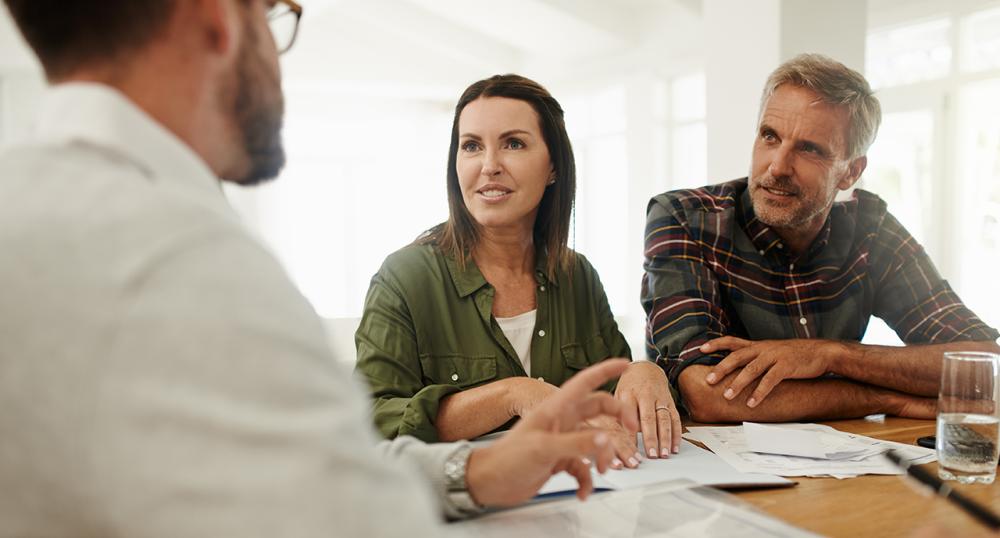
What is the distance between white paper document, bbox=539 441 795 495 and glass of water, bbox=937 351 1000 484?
284mm

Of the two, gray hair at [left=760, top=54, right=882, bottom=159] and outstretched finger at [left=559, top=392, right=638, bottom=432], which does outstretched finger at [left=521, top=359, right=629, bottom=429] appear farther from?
gray hair at [left=760, top=54, right=882, bottom=159]

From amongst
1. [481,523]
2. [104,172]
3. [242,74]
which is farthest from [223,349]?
[481,523]

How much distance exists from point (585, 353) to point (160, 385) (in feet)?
5.16

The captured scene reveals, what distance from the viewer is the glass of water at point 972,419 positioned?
3.83 feet

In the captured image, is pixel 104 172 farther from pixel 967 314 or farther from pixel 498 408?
pixel 967 314

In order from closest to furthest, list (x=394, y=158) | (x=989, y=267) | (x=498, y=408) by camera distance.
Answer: (x=498, y=408), (x=989, y=267), (x=394, y=158)

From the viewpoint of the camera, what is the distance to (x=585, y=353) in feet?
6.37

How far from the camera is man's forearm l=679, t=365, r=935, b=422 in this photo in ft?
5.27

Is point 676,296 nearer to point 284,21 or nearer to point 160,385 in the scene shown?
point 284,21

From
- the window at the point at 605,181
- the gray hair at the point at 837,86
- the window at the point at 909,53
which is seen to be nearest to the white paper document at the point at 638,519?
the gray hair at the point at 837,86

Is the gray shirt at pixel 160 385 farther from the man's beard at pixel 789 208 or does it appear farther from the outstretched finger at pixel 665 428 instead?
the man's beard at pixel 789 208

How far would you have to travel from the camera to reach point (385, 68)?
1002 centimetres

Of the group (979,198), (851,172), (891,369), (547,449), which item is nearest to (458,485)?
(547,449)

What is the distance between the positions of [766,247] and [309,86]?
29.5ft
